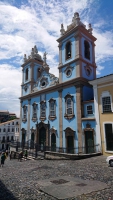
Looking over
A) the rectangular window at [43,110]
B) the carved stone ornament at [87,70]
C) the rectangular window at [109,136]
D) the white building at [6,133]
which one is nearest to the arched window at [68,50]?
the carved stone ornament at [87,70]

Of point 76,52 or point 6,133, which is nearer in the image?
point 76,52

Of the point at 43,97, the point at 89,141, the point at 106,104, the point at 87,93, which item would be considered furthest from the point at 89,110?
the point at 43,97

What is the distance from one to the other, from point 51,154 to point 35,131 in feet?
29.5

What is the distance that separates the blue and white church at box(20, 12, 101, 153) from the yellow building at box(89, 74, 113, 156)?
2.41ft

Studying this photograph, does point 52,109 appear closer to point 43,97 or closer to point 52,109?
point 52,109

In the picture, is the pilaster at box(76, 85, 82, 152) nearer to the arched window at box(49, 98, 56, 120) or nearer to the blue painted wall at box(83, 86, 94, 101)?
the blue painted wall at box(83, 86, 94, 101)

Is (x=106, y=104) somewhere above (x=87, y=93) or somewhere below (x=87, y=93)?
below

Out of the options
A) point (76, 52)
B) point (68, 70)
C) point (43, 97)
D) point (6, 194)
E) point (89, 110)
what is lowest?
point (6, 194)

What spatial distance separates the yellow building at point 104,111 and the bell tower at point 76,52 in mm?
3789

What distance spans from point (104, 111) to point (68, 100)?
5781 millimetres

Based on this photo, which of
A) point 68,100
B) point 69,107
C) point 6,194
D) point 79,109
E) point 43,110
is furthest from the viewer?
point 43,110

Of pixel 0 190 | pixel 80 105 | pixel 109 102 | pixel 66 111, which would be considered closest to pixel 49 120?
pixel 66 111

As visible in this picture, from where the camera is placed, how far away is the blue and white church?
18.0 metres

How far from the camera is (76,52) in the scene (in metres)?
20.7
